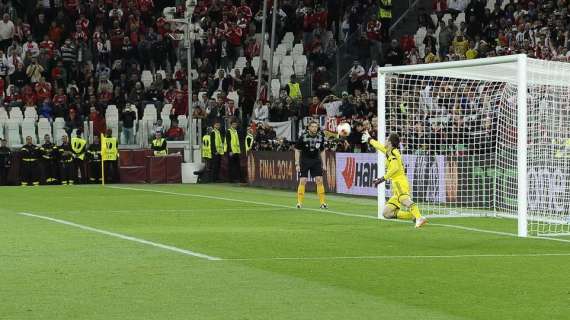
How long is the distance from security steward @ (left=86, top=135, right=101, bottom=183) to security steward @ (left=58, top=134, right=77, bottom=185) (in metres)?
0.54

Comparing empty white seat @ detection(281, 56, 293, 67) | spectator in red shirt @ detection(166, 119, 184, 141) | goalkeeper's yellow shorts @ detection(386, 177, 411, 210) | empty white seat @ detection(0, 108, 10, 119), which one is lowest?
goalkeeper's yellow shorts @ detection(386, 177, 411, 210)

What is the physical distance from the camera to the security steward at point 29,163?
1518 inches

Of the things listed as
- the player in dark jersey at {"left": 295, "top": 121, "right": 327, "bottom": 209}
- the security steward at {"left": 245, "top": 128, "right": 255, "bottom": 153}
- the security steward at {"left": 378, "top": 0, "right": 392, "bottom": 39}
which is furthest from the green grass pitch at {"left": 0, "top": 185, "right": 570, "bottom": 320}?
the security steward at {"left": 378, "top": 0, "right": 392, "bottom": 39}

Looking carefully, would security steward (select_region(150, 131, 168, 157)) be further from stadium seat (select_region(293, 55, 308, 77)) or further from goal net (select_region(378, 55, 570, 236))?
goal net (select_region(378, 55, 570, 236))

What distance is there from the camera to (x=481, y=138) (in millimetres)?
25047

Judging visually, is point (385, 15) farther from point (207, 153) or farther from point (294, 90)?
point (207, 153)

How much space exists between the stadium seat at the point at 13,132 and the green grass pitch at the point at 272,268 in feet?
55.7

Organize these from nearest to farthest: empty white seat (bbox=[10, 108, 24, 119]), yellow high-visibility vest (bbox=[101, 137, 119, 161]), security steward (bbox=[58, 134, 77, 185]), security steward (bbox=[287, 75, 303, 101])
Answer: yellow high-visibility vest (bbox=[101, 137, 119, 161]) → security steward (bbox=[58, 134, 77, 185]) → security steward (bbox=[287, 75, 303, 101]) → empty white seat (bbox=[10, 108, 24, 119])

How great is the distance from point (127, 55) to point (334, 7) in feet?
24.9

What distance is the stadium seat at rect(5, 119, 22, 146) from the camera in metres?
40.2

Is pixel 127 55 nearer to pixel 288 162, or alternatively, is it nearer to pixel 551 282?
pixel 288 162

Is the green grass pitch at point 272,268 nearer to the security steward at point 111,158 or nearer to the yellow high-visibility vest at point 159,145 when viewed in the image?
the security steward at point 111,158

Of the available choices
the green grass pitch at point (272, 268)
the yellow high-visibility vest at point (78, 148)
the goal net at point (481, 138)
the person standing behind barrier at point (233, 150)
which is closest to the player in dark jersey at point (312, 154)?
the goal net at point (481, 138)

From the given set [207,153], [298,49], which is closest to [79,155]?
[207,153]
